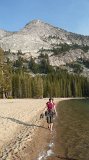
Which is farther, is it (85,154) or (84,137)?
(84,137)

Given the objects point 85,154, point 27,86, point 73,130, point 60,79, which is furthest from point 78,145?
point 60,79

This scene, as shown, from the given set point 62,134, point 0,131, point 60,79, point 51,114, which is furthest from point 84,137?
point 60,79

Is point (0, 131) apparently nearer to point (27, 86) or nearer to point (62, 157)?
point (62, 157)

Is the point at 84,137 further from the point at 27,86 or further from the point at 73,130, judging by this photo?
the point at 27,86

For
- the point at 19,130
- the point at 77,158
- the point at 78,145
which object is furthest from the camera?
the point at 19,130

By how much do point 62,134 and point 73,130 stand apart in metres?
2.59

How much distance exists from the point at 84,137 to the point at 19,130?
753 cm

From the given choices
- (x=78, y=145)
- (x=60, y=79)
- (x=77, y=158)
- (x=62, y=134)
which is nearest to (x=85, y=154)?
(x=77, y=158)

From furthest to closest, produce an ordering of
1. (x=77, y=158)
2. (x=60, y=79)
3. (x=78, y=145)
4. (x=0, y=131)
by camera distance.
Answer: (x=60, y=79)
(x=0, y=131)
(x=78, y=145)
(x=77, y=158)

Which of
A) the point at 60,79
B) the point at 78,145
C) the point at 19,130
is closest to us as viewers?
the point at 78,145

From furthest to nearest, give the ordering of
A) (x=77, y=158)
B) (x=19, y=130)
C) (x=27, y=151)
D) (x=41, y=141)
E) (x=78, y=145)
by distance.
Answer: (x=19, y=130) < (x=41, y=141) < (x=78, y=145) < (x=27, y=151) < (x=77, y=158)

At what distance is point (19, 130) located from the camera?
32250mm

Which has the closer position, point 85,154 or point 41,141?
point 85,154

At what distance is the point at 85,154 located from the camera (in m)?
21.7
